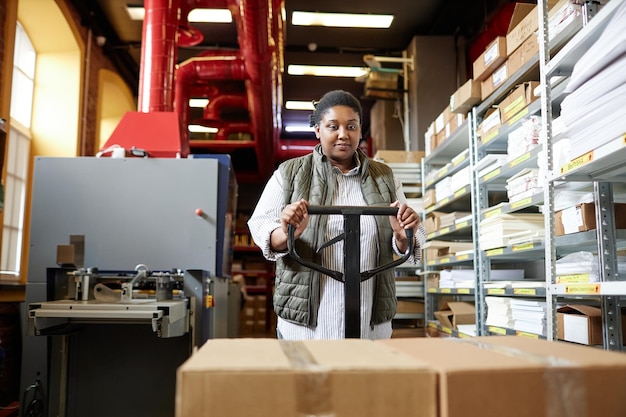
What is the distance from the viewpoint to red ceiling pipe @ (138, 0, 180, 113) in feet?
14.3

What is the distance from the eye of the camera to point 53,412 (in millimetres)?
2809

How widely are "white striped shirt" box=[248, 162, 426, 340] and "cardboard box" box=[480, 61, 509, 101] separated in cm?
180

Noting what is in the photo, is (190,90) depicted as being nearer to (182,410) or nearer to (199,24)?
(199,24)

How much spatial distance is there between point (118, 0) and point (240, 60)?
5.62ft

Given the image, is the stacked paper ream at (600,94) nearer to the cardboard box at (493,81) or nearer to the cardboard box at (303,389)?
the cardboard box at (303,389)

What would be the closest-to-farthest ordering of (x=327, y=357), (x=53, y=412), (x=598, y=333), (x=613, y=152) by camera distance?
1. (x=327, y=357)
2. (x=613, y=152)
3. (x=598, y=333)
4. (x=53, y=412)

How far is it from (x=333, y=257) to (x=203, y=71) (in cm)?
585

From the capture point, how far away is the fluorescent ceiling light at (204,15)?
6754mm

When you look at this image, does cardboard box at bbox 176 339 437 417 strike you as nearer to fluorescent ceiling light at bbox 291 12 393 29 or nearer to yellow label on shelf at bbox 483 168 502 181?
yellow label on shelf at bbox 483 168 502 181

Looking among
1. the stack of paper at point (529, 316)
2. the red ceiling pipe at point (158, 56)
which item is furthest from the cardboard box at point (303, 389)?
the red ceiling pipe at point (158, 56)

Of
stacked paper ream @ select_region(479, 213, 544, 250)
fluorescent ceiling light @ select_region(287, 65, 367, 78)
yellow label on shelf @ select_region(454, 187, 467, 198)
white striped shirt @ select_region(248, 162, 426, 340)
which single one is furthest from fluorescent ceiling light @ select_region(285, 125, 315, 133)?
white striped shirt @ select_region(248, 162, 426, 340)

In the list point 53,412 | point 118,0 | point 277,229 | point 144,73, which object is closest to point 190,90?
point 118,0

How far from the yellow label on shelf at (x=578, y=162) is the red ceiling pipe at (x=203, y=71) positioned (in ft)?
17.3

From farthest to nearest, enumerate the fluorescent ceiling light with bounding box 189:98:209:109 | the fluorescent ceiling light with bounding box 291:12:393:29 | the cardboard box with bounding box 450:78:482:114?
the fluorescent ceiling light with bounding box 189:98:209:109, the fluorescent ceiling light with bounding box 291:12:393:29, the cardboard box with bounding box 450:78:482:114
